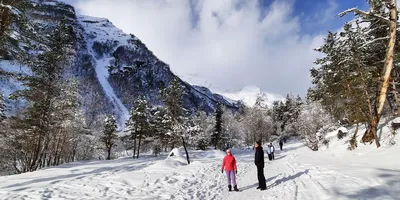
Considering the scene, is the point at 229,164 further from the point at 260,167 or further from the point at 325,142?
the point at 325,142

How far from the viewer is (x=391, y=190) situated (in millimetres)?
7047

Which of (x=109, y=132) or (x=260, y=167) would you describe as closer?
(x=260, y=167)

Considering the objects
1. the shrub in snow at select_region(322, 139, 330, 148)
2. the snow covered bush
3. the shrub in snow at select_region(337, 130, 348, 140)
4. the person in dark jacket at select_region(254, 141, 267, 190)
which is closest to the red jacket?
the person in dark jacket at select_region(254, 141, 267, 190)

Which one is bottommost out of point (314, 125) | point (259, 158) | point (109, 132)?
point (259, 158)

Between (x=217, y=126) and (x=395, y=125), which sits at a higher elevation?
(x=217, y=126)

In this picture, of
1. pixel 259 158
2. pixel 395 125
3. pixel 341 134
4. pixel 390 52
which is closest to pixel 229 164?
pixel 259 158

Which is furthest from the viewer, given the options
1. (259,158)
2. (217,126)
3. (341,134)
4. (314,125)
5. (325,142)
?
(217,126)

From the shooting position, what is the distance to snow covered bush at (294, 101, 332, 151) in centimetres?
3380

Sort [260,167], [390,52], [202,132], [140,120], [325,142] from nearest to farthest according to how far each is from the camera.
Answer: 1. [260,167]
2. [390,52]
3. [325,142]
4. [140,120]
5. [202,132]

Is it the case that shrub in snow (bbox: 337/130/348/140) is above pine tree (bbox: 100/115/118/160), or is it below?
below

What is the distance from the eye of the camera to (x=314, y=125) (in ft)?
148

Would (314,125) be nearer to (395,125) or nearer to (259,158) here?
(395,125)

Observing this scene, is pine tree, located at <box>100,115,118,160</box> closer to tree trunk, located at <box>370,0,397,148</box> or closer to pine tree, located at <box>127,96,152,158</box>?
pine tree, located at <box>127,96,152,158</box>

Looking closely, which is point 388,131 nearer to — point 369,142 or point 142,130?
point 369,142
